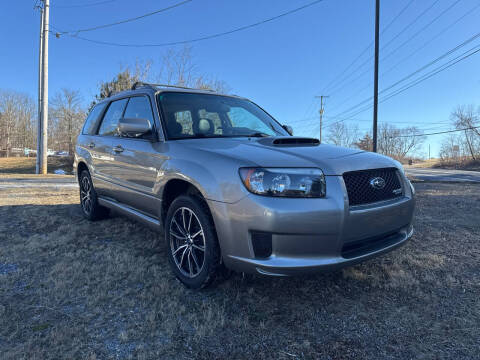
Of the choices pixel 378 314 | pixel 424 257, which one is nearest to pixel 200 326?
pixel 378 314

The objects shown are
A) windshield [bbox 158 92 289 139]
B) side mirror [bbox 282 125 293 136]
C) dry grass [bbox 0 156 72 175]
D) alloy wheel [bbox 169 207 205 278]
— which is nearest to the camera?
alloy wheel [bbox 169 207 205 278]

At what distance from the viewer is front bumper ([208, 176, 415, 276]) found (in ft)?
6.39

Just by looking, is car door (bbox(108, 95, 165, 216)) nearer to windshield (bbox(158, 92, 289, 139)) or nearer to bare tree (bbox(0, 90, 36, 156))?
windshield (bbox(158, 92, 289, 139))

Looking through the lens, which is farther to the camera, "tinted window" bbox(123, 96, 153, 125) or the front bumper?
"tinted window" bbox(123, 96, 153, 125)

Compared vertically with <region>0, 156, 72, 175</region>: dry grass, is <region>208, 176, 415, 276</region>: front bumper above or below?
below

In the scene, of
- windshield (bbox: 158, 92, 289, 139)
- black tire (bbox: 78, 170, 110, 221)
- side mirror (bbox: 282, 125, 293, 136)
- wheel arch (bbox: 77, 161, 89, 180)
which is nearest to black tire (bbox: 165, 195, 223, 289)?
windshield (bbox: 158, 92, 289, 139)

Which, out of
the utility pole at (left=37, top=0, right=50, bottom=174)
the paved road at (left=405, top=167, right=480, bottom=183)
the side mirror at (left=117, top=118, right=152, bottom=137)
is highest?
the utility pole at (left=37, top=0, right=50, bottom=174)

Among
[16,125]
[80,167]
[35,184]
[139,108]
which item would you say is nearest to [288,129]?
[139,108]

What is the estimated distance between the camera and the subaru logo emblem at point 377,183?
2.24 metres

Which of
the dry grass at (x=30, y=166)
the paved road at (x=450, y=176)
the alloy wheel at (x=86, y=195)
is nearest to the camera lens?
the alloy wheel at (x=86, y=195)

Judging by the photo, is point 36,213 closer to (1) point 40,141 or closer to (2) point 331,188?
(2) point 331,188

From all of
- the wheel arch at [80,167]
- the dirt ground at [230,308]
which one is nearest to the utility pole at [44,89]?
the wheel arch at [80,167]

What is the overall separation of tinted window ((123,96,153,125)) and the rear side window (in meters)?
0.98

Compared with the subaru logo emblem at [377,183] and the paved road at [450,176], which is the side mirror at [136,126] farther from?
the paved road at [450,176]
